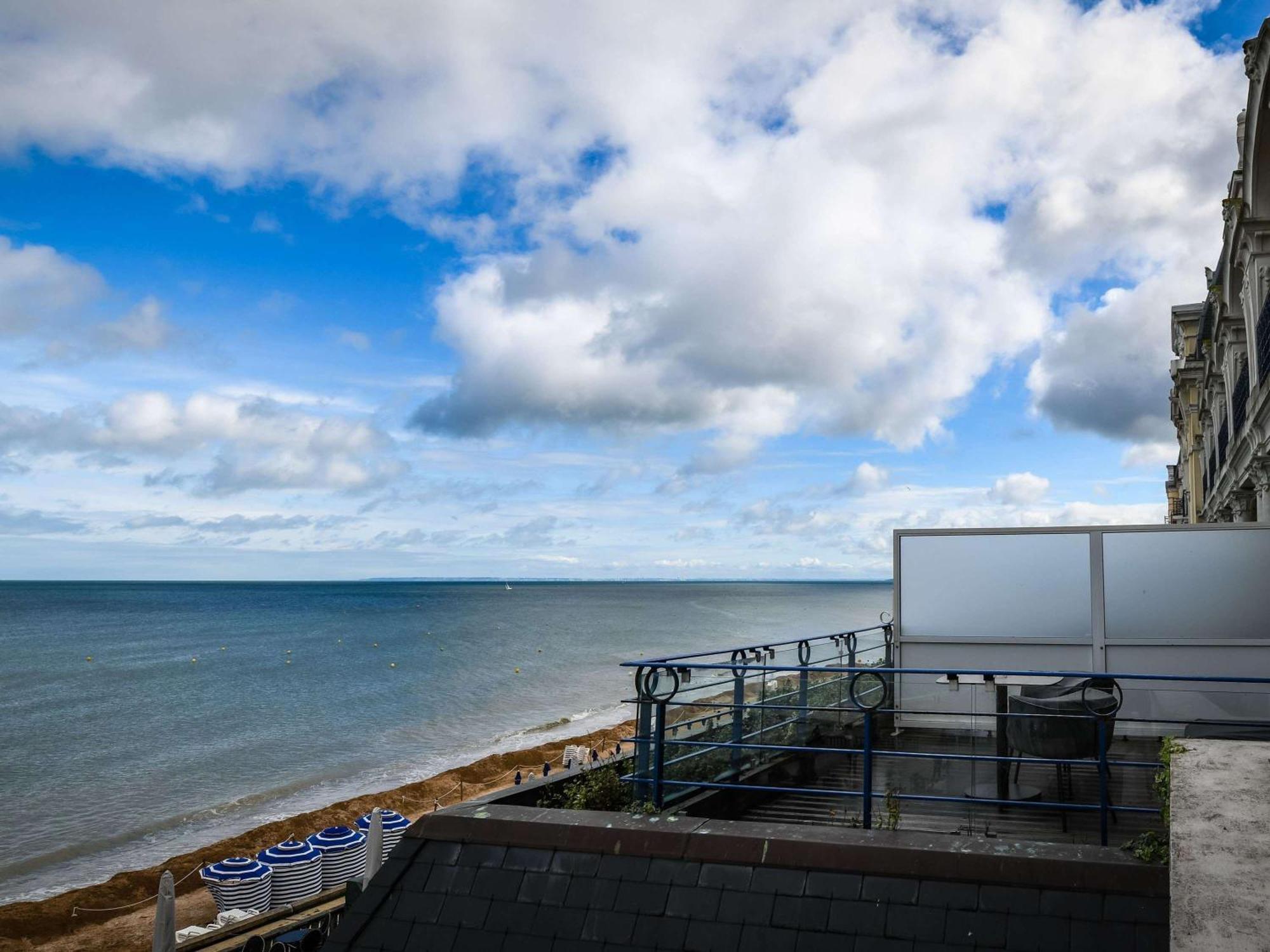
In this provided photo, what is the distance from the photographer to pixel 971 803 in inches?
266

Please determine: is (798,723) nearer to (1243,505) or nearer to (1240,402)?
(1240,402)

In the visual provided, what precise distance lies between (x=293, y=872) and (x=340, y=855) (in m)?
1.40

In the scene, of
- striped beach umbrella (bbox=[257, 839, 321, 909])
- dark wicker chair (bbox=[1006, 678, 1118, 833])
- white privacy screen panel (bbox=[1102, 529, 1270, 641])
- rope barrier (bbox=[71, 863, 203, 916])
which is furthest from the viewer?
rope barrier (bbox=[71, 863, 203, 916])

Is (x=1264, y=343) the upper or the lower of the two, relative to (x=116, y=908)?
upper

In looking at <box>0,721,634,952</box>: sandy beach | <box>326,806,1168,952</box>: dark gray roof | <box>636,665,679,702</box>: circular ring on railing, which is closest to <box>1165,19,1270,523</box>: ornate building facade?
<box>636,665,679,702</box>: circular ring on railing

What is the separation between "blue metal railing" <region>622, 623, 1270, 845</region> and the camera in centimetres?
615

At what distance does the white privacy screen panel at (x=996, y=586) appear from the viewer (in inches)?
425

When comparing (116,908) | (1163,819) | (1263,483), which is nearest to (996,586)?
(1263,483)

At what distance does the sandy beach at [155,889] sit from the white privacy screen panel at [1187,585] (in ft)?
55.8

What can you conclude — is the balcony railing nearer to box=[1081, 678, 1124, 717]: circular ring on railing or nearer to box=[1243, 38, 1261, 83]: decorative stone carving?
box=[1243, 38, 1261, 83]: decorative stone carving

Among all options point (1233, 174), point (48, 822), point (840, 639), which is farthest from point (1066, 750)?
point (48, 822)

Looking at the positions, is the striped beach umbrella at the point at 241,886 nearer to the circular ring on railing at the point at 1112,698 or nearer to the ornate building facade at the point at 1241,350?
the circular ring on railing at the point at 1112,698

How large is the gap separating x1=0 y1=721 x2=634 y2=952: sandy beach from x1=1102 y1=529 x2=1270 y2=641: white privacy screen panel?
55.8ft

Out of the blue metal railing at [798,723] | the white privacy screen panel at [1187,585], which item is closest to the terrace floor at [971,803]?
the blue metal railing at [798,723]
